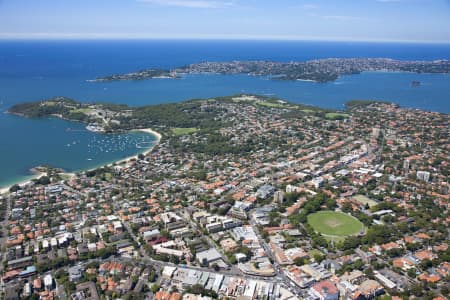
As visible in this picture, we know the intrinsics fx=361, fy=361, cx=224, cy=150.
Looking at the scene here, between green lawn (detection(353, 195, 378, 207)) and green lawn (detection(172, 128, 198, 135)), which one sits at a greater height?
green lawn (detection(172, 128, 198, 135))

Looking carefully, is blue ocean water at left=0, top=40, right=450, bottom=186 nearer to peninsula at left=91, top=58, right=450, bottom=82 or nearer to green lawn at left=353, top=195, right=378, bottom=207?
peninsula at left=91, top=58, right=450, bottom=82

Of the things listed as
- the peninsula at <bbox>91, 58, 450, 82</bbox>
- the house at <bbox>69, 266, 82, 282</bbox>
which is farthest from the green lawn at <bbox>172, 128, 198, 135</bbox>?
the peninsula at <bbox>91, 58, 450, 82</bbox>

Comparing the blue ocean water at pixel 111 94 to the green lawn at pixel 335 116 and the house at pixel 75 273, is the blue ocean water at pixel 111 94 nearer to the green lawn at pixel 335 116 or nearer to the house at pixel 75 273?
the green lawn at pixel 335 116

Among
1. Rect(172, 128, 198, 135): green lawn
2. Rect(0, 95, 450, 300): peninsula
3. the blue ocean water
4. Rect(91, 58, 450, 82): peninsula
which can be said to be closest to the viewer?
Rect(0, 95, 450, 300): peninsula

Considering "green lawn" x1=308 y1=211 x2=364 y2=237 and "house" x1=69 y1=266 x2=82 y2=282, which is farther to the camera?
"green lawn" x1=308 y1=211 x2=364 y2=237

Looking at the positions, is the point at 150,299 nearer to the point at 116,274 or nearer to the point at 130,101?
the point at 116,274

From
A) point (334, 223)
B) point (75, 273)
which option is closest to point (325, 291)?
point (334, 223)

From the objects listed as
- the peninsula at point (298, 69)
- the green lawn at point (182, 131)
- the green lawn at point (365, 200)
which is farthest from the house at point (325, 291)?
the peninsula at point (298, 69)

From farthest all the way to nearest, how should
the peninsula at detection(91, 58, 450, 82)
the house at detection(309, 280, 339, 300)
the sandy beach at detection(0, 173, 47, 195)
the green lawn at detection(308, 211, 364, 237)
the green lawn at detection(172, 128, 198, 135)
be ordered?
the peninsula at detection(91, 58, 450, 82) → the green lawn at detection(172, 128, 198, 135) → the sandy beach at detection(0, 173, 47, 195) → the green lawn at detection(308, 211, 364, 237) → the house at detection(309, 280, 339, 300)
